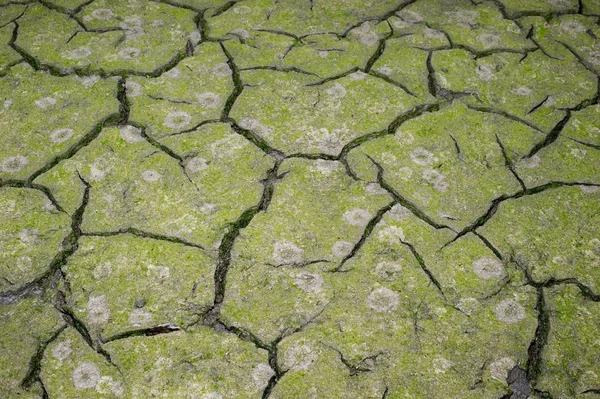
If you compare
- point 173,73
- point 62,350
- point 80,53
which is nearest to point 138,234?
point 62,350

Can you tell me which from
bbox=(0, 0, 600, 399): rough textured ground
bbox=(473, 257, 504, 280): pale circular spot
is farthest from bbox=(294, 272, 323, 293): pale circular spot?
bbox=(473, 257, 504, 280): pale circular spot

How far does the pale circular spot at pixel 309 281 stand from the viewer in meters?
2.05

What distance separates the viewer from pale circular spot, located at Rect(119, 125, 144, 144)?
2531 mm

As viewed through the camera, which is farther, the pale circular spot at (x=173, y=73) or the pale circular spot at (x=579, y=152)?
Answer: the pale circular spot at (x=173, y=73)

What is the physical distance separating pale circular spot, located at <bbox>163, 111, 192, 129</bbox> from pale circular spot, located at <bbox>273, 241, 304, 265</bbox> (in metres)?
0.74

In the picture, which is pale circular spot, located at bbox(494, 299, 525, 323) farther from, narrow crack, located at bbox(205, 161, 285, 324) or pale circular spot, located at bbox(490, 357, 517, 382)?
narrow crack, located at bbox(205, 161, 285, 324)

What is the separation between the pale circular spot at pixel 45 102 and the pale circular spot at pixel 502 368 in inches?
78.5

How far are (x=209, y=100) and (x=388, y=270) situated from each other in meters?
1.11

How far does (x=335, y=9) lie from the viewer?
10.7 ft

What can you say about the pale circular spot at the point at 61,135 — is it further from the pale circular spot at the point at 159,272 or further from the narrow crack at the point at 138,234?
the pale circular spot at the point at 159,272

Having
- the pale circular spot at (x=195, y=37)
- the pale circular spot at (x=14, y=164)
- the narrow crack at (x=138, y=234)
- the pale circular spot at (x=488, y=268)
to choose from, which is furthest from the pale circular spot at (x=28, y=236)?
the pale circular spot at (x=488, y=268)

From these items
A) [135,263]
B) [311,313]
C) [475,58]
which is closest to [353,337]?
[311,313]

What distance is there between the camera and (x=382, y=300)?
202 cm

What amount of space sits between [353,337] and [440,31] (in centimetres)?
179
